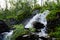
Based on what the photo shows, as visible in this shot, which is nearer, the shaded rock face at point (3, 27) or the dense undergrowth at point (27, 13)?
the dense undergrowth at point (27, 13)

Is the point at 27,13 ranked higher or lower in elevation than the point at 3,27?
higher

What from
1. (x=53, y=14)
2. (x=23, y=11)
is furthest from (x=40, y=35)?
(x=23, y=11)

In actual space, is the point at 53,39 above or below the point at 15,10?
below

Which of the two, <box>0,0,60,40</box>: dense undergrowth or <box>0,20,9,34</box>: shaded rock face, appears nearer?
<box>0,0,60,40</box>: dense undergrowth

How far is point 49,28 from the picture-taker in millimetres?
5793

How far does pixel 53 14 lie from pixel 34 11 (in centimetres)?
194

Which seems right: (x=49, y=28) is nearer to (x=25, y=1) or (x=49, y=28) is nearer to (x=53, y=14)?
(x=53, y=14)

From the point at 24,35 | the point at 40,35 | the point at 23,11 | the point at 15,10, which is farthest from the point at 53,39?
the point at 15,10

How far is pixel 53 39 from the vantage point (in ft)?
17.1

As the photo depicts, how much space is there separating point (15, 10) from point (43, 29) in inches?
105

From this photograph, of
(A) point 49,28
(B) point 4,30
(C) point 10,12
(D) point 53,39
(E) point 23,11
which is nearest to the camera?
(D) point 53,39

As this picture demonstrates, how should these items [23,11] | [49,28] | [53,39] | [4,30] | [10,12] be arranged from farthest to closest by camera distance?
[10,12]
[23,11]
[4,30]
[49,28]
[53,39]

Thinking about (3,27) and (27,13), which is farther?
(27,13)

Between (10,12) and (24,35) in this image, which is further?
(10,12)
